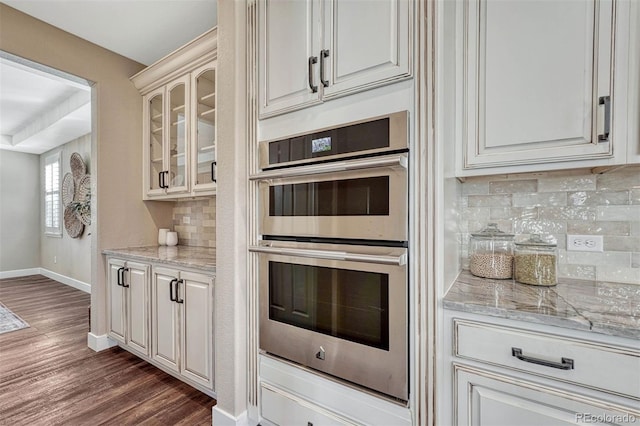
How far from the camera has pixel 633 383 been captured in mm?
845

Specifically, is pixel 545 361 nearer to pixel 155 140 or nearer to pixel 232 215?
pixel 232 215

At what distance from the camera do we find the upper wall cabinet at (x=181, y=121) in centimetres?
241

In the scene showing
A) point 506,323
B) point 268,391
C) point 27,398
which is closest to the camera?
point 506,323

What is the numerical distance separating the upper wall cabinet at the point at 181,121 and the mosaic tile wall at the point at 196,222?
282mm

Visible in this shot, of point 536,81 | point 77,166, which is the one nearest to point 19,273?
point 77,166

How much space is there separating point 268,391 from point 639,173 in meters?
1.97

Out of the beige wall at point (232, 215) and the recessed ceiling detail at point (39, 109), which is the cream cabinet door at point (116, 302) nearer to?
the beige wall at point (232, 215)

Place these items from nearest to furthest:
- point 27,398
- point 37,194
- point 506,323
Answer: point 506,323, point 27,398, point 37,194

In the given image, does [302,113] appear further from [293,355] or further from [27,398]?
[27,398]

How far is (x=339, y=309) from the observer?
134 centimetres

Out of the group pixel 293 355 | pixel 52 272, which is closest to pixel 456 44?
pixel 293 355

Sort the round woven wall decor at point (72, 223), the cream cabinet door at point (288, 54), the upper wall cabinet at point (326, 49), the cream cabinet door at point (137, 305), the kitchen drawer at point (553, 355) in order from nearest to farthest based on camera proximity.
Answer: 1. the kitchen drawer at point (553, 355)
2. the upper wall cabinet at point (326, 49)
3. the cream cabinet door at point (288, 54)
4. the cream cabinet door at point (137, 305)
5. the round woven wall decor at point (72, 223)

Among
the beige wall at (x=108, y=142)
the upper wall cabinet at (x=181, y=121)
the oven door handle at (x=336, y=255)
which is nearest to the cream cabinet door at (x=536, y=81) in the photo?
the oven door handle at (x=336, y=255)

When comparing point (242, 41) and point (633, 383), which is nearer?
point (633, 383)
